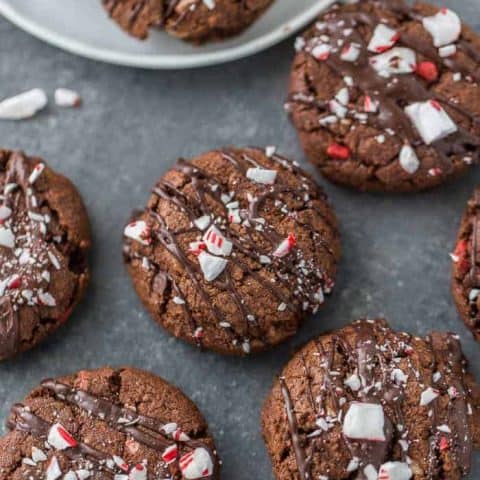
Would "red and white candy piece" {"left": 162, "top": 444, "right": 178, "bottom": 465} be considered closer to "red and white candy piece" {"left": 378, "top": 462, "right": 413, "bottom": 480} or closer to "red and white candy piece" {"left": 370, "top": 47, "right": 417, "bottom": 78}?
"red and white candy piece" {"left": 378, "top": 462, "right": 413, "bottom": 480}

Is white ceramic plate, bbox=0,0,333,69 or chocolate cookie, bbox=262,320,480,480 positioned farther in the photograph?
white ceramic plate, bbox=0,0,333,69

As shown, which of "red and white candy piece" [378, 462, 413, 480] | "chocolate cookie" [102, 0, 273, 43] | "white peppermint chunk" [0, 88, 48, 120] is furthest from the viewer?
"white peppermint chunk" [0, 88, 48, 120]

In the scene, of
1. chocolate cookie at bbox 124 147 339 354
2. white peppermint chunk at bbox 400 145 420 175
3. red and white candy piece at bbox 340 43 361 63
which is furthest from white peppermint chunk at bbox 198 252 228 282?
red and white candy piece at bbox 340 43 361 63

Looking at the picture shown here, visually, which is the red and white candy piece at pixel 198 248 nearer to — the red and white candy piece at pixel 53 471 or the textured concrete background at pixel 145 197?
the textured concrete background at pixel 145 197

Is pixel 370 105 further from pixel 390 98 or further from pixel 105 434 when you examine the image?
pixel 105 434

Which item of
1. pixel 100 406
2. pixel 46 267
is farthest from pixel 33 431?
pixel 46 267

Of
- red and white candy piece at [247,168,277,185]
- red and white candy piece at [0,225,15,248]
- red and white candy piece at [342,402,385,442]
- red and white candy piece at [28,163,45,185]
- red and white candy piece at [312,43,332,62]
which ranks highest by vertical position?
red and white candy piece at [312,43,332,62]

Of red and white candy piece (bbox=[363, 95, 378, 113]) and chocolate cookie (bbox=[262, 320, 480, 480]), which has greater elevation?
red and white candy piece (bbox=[363, 95, 378, 113])
